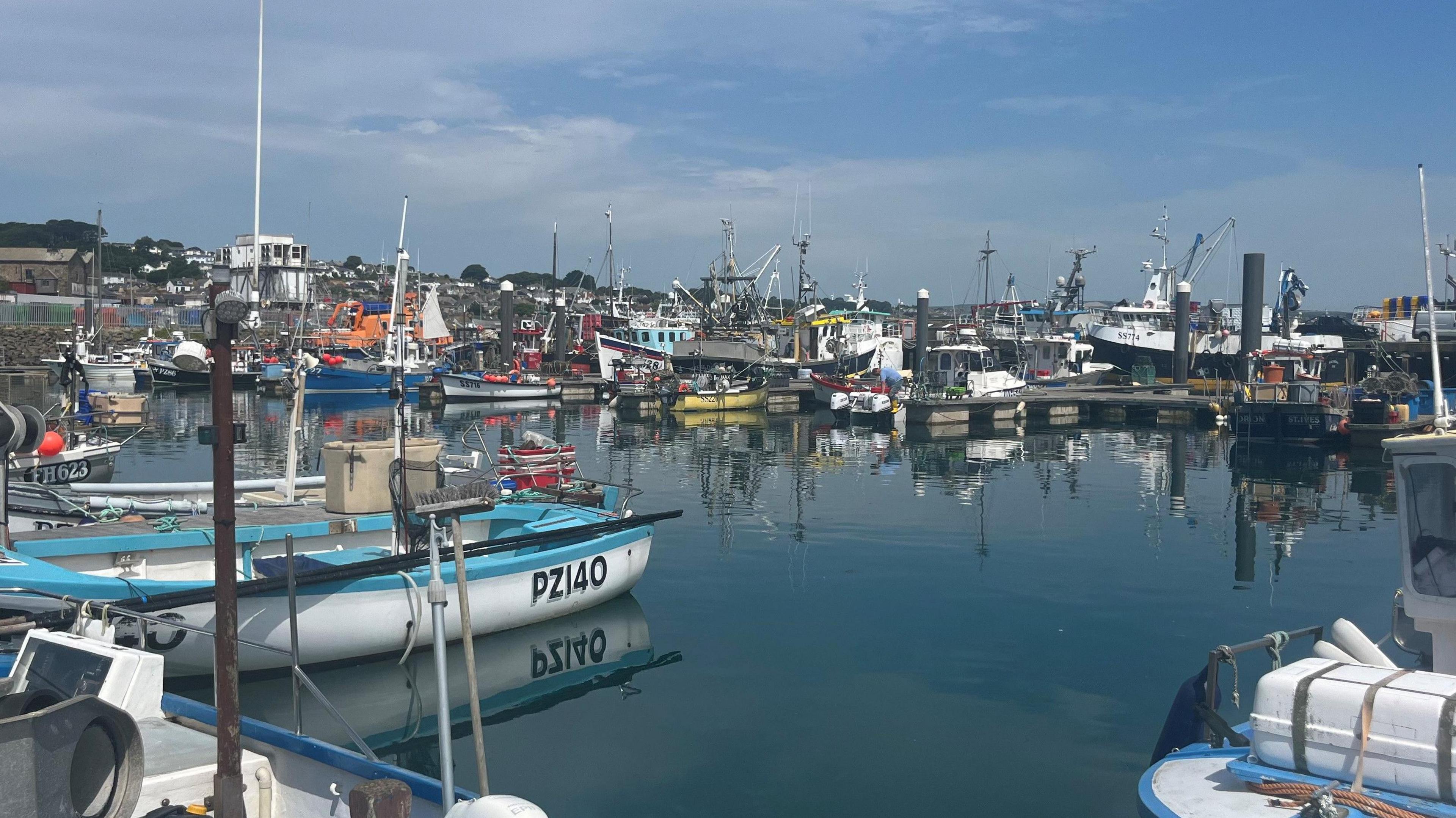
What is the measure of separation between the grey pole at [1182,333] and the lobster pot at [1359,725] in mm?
53995

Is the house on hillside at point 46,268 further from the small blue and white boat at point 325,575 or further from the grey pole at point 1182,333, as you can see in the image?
the small blue and white boat at point 325,575

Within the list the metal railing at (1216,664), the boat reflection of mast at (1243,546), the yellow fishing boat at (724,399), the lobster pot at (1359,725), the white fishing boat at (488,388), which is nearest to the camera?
the lobster pot at (1359,725)

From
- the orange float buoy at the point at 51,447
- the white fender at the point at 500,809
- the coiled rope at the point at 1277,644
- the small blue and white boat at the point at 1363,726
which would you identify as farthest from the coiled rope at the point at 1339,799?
the orange float buoy at the point at 51,447

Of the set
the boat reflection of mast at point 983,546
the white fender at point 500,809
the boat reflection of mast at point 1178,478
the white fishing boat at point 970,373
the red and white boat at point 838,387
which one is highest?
the white fishing boat at point 970,373

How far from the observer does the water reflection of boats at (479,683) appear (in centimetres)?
1030

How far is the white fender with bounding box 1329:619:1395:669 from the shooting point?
7.00m

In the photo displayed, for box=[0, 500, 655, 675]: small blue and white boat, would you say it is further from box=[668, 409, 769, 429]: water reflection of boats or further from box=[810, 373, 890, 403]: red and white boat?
box=[810, 373, 890, 403]: red and white boat

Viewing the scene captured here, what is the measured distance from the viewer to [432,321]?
13.1m

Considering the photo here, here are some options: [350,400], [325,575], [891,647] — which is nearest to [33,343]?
[350,400]

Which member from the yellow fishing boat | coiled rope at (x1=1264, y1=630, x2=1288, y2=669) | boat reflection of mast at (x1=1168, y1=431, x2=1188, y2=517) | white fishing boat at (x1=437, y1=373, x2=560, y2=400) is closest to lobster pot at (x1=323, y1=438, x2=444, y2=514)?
coiled rope at (x1=1264, y1=630, x2=1288, y2=669)

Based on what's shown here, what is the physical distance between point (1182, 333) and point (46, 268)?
4315 inches

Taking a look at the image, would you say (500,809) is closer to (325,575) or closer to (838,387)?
(325,575)

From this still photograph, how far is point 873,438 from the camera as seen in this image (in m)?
41.2

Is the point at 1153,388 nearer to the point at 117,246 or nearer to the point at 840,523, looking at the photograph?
the point at 840,523
